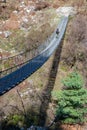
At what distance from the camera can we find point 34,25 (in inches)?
1154

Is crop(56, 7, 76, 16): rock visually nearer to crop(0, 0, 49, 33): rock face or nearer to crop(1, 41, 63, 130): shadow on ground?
crop(0, 0, 49, 33): rock face

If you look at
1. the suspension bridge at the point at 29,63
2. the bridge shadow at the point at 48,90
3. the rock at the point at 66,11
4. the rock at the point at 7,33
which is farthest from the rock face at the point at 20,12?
the bridge shadow at the point at 48,90

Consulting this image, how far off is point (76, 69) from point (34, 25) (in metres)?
4.88

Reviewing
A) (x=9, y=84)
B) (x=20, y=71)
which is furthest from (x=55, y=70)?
(x=9, y=84)

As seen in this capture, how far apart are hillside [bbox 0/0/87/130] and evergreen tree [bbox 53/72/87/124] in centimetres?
121

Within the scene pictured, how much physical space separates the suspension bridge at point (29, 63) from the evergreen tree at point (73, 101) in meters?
1.61

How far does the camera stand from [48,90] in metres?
24.4

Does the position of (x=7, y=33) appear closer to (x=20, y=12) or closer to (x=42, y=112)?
(x=20, y=12)

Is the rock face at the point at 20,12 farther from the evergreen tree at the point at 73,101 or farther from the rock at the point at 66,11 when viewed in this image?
the evergreen tree at the point at 73,101

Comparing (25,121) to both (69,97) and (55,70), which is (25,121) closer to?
(69,97)

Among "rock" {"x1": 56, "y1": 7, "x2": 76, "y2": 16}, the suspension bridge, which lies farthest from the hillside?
the suspension bridge

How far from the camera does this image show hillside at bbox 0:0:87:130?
23.0m

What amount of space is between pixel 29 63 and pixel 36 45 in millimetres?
8207

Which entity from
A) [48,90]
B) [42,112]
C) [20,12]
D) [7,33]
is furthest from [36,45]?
[42,112]
